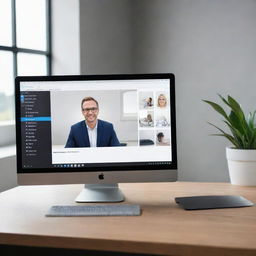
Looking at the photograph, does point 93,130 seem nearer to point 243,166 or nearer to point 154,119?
point 154,119

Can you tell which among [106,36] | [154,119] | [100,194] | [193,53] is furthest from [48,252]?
[193,53]

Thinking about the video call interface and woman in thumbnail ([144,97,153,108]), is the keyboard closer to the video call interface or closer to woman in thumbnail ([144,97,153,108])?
the video call interface

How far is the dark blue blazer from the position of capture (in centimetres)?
133

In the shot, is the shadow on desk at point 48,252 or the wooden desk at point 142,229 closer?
the wooden desk at point 142,229

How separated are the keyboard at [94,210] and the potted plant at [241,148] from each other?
0.48m

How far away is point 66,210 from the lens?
4.05 feet

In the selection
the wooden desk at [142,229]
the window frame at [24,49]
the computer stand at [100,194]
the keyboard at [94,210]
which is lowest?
the wooden desk at [142,229]

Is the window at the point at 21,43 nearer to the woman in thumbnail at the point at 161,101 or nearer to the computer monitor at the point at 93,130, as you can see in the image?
the computer monitor at the point at 93,130

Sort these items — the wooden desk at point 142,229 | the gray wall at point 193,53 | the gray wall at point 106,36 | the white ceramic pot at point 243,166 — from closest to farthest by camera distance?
the wooden desk at point 142,229
the white ceramic pot at point 243,166
the gray wall at point 106,36
the gray wall at point 193,53

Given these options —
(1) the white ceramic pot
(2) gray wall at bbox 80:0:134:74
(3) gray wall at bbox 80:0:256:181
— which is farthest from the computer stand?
(3) gray wall at bbox 80:0:256:181

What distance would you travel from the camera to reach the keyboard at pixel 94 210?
47.2 inches

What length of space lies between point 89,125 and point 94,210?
0.87 feet

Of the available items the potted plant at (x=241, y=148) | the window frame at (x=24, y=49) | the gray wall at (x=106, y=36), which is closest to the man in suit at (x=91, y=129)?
the potted plant at (x=241, y=148)

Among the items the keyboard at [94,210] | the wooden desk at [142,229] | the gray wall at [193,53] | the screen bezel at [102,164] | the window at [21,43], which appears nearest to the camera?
the wooden desk at [142,229]
